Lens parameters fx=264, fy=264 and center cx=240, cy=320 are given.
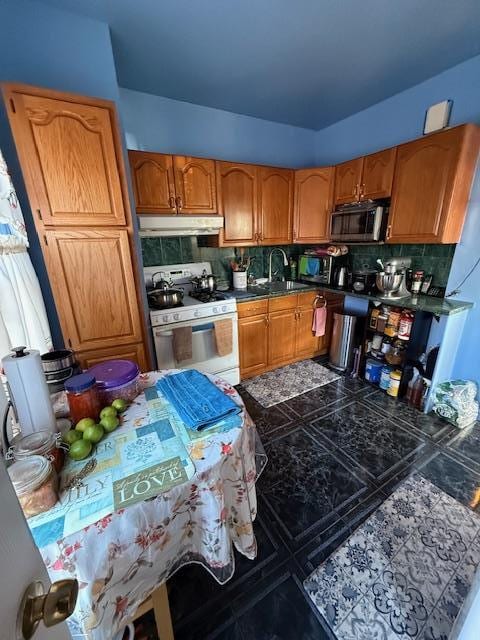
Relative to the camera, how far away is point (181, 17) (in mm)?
1527

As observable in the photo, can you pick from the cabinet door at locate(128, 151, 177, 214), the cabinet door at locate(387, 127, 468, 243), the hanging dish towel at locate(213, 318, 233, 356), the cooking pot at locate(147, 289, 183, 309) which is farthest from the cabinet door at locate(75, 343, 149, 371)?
the cabinet door at locate(387, 127, 468, 243)

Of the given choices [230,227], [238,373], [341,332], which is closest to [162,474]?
[238,373]

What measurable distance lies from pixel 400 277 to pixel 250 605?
2.44 meters

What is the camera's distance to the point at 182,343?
2285mm

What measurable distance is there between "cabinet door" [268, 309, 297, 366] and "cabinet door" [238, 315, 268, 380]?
0.22ft

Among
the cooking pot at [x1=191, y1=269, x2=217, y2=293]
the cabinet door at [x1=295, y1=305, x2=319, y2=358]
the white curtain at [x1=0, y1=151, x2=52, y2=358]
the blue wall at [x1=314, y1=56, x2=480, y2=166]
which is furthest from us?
the cabinet door at [x1=295, y1=305, x2=319, y2=358]

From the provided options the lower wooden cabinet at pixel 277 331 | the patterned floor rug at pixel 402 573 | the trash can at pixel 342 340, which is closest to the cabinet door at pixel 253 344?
the lower wooden cabinet at pixel 277 331

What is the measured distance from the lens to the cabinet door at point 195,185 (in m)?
2.30

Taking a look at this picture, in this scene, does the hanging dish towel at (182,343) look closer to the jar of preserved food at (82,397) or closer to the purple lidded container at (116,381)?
the purple lidded container at (116,381)

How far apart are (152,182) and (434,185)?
7.28ft

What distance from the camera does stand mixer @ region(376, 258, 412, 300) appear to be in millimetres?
2354

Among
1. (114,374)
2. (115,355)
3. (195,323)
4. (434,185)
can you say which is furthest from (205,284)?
(434,185)

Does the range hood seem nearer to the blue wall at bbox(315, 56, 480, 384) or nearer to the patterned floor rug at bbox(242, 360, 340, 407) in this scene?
the patterned floor rug at bbox(242, 360, 340, 407)

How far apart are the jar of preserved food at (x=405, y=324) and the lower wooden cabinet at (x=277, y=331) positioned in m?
0.89
